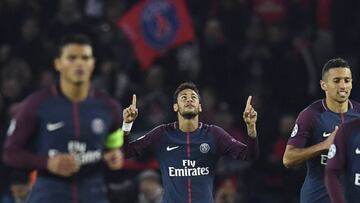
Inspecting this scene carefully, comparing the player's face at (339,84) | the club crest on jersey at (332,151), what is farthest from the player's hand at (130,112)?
the club crest on jersey at (332,151)

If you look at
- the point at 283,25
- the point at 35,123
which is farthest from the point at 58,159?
the point at 283,25

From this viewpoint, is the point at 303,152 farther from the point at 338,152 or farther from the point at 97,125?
the point at 97,125

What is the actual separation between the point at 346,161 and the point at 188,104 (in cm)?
210

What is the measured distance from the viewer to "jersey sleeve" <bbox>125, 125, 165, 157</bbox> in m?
9.02

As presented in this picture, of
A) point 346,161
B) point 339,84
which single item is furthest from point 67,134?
point 339,84

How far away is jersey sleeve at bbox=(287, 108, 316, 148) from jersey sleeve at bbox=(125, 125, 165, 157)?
128 cm

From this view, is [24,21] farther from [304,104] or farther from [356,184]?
[356,184]

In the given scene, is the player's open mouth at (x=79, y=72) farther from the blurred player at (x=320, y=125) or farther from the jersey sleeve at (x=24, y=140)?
the blurred player at (x=320, y=125)

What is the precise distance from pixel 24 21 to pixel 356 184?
7408 millimetres

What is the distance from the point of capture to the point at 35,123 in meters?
7.15

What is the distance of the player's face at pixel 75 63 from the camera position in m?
7.12

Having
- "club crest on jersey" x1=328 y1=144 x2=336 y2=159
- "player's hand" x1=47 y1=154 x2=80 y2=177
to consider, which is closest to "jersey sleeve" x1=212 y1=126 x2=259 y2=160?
"club crest on jersey" x1=328 y1=144 x2=336 y2=159

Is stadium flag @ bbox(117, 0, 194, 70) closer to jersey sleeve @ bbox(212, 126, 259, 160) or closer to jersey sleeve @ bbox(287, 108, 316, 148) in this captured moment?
jersey sleeve @ bbox(212, 126, 259, 160)

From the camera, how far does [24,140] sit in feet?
23.3
